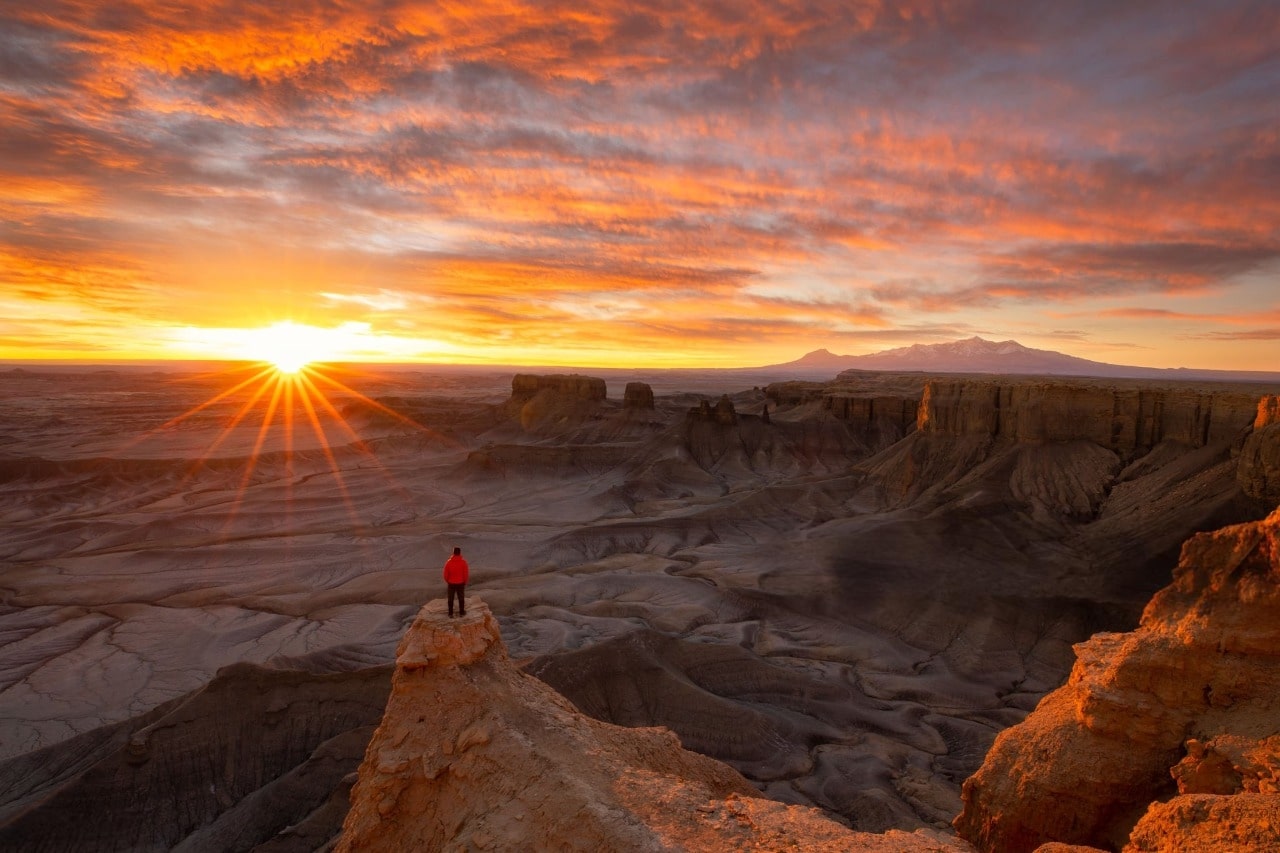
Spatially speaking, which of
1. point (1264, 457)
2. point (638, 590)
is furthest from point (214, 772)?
point (1264, 457)

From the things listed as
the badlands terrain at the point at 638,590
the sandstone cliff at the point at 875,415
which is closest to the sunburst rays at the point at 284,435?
the badlands terrain at the point at 638,590

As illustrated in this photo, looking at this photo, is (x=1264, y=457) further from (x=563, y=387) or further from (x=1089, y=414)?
(x=563, y=387)

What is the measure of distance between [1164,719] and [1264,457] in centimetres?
2755

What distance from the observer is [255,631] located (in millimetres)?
28109

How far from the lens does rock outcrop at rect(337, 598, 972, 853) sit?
6.79m

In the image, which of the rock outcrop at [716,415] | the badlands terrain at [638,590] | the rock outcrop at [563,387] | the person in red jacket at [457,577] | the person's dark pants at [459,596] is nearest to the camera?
the person in red jacket at [457,577]

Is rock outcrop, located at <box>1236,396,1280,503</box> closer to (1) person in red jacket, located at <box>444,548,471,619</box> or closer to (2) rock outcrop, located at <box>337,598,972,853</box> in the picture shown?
(2) rock outcrop, located at <box>337,598,972,853</box>

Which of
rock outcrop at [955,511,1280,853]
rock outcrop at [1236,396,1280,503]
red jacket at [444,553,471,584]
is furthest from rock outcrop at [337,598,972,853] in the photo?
rock outcrop at [1236,396,1280,503]

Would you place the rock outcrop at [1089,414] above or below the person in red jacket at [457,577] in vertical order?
above

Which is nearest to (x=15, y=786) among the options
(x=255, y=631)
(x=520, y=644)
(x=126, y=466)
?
(x=255, y=631)

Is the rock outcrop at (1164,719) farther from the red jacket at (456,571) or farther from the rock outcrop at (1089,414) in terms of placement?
the rock outcrop at (1089,414)

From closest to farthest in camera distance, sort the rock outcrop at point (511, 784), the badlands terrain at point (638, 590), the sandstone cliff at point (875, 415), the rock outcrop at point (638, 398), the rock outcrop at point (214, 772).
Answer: the rock outcrop at point (511, 784) → the rock outcrop at point (214, 772) → the badlands terrain at point (638, 590) → the sandstone cliff at point (875, 415) → the rock outcrop at point (638, 398)

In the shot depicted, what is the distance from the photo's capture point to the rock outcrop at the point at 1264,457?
27.2 metres

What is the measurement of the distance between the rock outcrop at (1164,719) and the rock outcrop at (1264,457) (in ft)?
83.5
